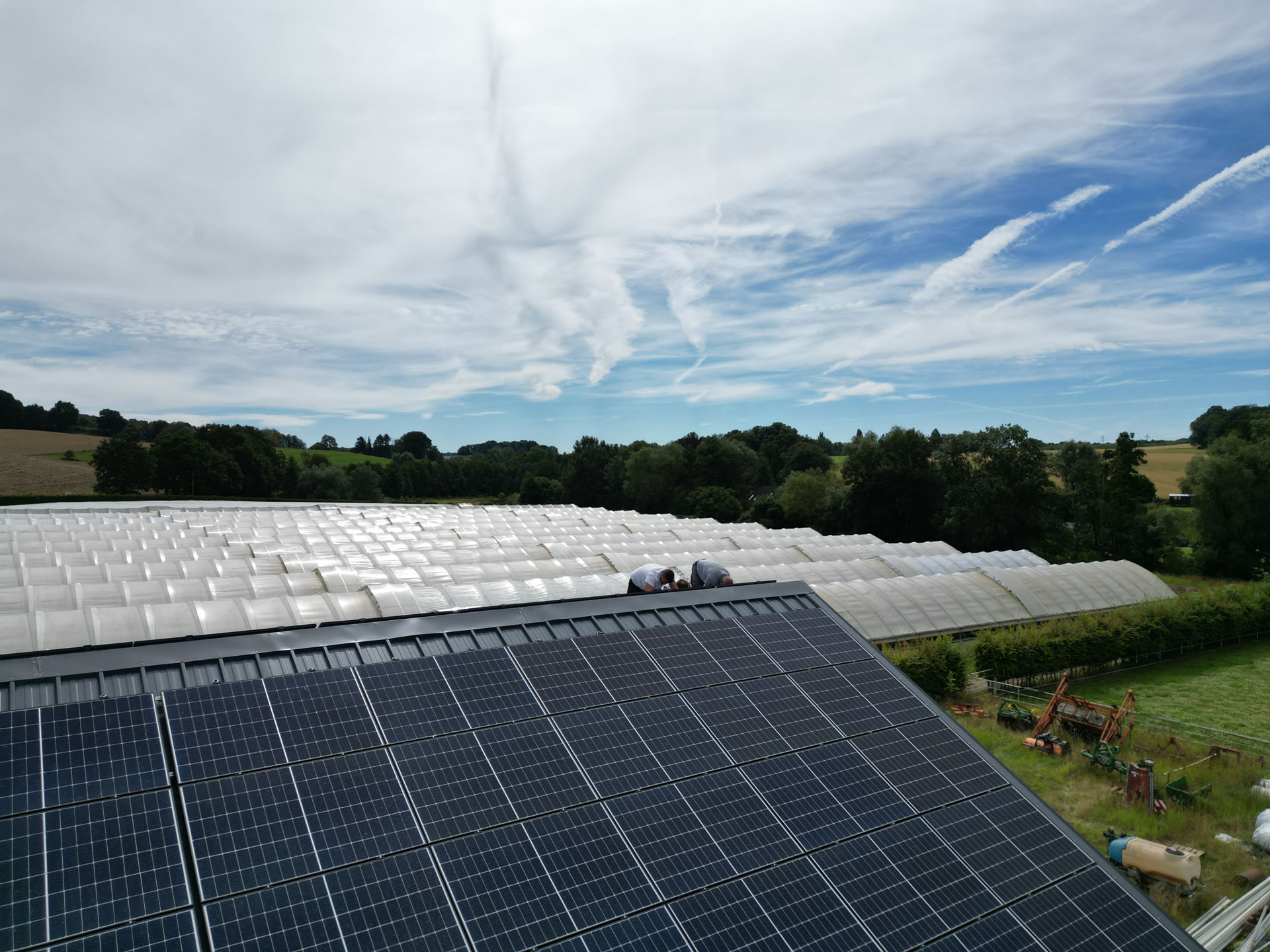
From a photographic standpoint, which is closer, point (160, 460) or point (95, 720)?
point (95, 720)

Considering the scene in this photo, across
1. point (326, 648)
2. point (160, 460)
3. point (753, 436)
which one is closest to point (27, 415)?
point (160, 460)

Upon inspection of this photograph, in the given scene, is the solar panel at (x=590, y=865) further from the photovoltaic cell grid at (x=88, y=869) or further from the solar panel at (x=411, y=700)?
the photovoltaic cell grid at (x=88, y=869)

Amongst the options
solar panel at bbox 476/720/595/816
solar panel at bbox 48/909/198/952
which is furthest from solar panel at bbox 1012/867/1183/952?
solar panel at bbox 48/909/198/952

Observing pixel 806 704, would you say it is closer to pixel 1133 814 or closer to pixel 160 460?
pixel 1133 814

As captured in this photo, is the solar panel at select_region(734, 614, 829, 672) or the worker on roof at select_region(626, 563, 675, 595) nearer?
the solar panel at select_region(734, 614, 829, 672)

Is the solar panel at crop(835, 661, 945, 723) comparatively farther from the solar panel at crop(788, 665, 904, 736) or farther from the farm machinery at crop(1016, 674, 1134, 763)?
the farm machinery at crop(1016, 674, 1134, 763)

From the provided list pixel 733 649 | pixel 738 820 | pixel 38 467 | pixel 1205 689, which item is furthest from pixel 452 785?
pixel 38 467
